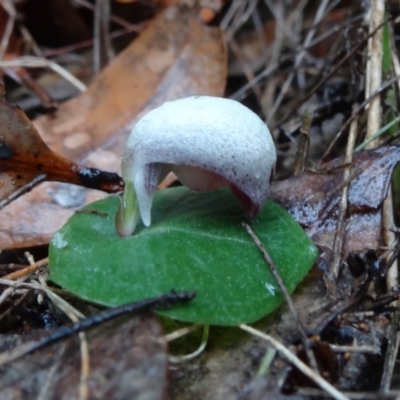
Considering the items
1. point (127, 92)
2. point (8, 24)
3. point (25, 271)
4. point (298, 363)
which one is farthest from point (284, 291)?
point (8, 24)

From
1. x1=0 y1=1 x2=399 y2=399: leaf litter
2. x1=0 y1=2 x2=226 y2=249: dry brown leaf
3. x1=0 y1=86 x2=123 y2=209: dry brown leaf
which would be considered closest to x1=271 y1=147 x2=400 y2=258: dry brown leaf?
x1=0 y1=1 x2=399 y2=399: leaf litter

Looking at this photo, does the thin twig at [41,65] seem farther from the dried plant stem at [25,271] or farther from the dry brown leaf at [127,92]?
the dried plant stem at [25,271]

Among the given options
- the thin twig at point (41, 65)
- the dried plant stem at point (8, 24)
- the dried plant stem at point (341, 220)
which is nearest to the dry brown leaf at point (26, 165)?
the dried plant stem at point (341, 220)

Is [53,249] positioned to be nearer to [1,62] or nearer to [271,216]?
[271,216]

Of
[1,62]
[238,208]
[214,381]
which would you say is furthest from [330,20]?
[214,381]

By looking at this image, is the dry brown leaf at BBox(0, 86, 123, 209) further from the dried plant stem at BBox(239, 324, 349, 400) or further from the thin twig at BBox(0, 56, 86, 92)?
the thin twig at BBox(0, 56, 86, 92)

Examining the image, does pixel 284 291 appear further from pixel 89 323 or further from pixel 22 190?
pixel 22 190
